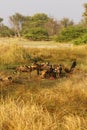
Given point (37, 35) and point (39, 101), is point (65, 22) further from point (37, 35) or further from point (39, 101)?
point (39, 101)

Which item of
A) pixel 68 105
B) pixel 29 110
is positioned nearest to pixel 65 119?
pixel 29 110

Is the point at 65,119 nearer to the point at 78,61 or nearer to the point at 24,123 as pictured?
the point at 24,123

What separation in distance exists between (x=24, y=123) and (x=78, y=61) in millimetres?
9007

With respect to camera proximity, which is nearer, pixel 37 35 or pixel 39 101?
pixel 39 101

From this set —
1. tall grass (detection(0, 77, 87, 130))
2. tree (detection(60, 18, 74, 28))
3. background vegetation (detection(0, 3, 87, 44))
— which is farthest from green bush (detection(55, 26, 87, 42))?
tall grass (detection(0, 77, 87, 130))

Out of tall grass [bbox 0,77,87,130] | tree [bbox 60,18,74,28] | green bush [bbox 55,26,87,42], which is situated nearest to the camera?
tall grass [bbox 0,77,87,130]

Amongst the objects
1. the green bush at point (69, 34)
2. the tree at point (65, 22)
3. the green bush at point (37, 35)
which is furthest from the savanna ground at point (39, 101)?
the tree at point (65, 22)

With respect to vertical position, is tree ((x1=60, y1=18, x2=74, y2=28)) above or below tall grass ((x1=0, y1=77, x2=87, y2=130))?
below

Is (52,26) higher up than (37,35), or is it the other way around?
(37,35)

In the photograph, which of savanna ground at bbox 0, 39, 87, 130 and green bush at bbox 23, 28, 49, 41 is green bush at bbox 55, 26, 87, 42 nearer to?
green bush at bbox 23, 28, 49, 41

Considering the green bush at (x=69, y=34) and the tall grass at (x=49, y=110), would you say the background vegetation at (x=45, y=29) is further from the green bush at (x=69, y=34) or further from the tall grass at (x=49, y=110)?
the tall grass at (x=49, y=110)

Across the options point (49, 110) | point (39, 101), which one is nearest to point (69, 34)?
point (39, 101)

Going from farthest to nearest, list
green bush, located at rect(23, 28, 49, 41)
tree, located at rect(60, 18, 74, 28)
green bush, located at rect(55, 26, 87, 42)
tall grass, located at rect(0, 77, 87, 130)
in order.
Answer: tree, located at rect(60, 18, 74, 28) < green bush, located at rect(23, 28, 49, 41) < green bush, located at rect(55, 26, 87, 42) < tall grass, located at rect(0, 77, 87, 130)

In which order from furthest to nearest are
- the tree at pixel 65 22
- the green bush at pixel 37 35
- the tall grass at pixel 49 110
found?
the tree at pixel 65 22 < the green bush at pixel 37 35 < the tall grass at pixel 49 110
